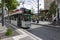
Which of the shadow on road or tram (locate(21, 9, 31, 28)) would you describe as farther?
tram (locate(21, 9, 31, 28))

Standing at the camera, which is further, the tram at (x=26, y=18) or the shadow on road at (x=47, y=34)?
the tram at (x=26, y=18)

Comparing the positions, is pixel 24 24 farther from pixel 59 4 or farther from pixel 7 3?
pixel 59 4

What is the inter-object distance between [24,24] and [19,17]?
3073 mm

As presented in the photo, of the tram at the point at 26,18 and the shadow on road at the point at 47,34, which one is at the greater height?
the tram at the point at 26,18

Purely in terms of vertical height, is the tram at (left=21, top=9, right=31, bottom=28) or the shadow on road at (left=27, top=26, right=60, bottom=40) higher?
the tram at (left=21, top=9, right=31, bottom=28)

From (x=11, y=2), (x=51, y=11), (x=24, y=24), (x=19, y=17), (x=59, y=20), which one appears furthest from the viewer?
(x=51, y=11)

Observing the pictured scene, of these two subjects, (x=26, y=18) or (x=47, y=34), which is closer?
(x=47, y=34)

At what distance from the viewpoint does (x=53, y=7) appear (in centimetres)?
5794

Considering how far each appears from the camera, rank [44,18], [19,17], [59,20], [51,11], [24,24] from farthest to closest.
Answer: [44,18] → [51,11] → [59,20] → [19,17] → [24,24]

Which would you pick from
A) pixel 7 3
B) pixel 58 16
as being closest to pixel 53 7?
pixel 58 16

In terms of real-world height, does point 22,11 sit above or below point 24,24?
above

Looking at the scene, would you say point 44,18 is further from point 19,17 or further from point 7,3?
point 7,3

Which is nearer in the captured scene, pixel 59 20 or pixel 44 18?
pixel 59 20

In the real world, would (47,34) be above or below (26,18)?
below
